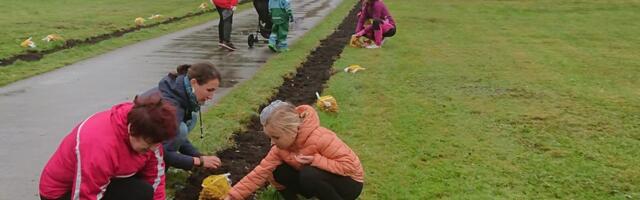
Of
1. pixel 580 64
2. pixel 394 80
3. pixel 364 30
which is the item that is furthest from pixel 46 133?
pixel 580 64

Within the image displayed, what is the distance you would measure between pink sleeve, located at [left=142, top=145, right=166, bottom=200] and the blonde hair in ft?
2.36

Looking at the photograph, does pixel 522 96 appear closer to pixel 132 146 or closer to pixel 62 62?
pixel 132 146

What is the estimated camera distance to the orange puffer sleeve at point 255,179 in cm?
447

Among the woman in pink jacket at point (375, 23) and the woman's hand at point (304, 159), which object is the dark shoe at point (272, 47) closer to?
the woman in pink jacket at point (375, 23)

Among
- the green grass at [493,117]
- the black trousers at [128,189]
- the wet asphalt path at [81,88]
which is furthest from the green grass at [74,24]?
the black trousers at [128,189]

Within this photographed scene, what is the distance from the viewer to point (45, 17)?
18906 millimetres

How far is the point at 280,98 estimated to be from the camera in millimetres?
8602

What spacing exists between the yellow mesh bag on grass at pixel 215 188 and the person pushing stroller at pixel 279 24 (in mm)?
8607

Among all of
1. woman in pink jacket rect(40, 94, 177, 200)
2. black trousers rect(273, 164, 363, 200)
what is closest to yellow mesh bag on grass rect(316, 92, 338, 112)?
black trousers rect(273, 164, 363, 200)

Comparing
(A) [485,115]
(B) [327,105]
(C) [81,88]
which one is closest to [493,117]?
(A) [485,115]

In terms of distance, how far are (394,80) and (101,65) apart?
5056 mm

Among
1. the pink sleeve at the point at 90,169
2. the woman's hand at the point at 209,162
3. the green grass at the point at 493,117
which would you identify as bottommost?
the green grass at the point at 493,117

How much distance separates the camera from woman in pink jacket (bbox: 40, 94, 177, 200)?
2989 mm

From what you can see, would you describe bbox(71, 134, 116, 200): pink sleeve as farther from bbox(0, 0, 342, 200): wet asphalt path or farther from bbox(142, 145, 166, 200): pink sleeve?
bbox(0, 0, 342, 200): wet asphalt path
